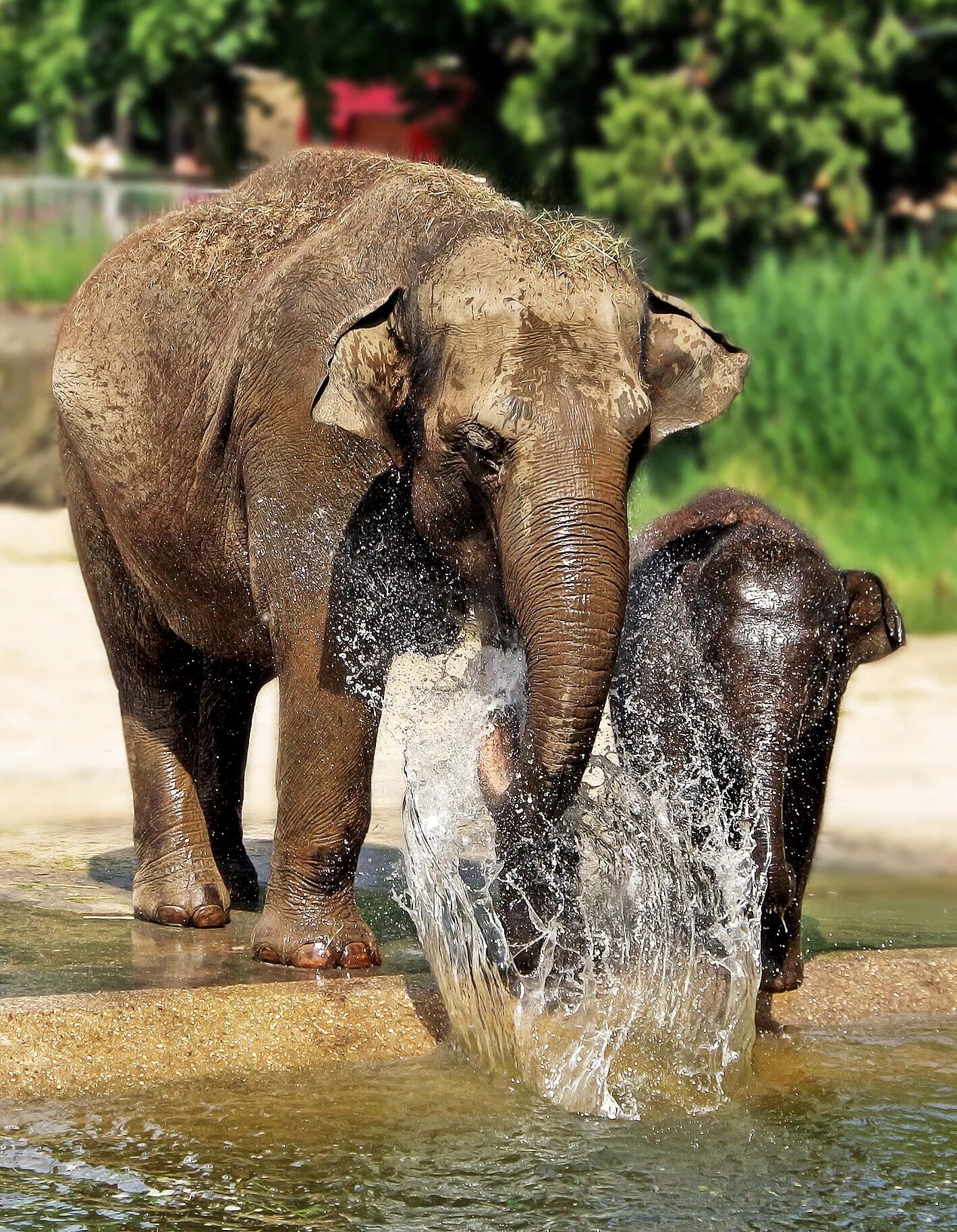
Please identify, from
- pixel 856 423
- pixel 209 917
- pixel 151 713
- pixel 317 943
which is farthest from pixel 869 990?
pixel 856 423

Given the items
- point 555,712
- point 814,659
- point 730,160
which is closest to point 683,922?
Answer: point 814,659

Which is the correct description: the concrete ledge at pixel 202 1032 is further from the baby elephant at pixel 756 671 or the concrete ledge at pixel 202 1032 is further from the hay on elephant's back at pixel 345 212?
the hay on elephant's back at pixel 345 212

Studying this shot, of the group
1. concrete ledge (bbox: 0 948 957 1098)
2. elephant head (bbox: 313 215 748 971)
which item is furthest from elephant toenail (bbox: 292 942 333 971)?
elephant head (bbox: 313 215 748 971)

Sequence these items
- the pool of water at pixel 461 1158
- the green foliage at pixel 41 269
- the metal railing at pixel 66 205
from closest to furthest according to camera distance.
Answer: the pool of water at pixel 461 1158 → the green foliage at pixel 41 269 → the metal railing at pixel 66 205

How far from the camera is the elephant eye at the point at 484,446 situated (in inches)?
197

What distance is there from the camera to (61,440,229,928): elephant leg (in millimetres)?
6730

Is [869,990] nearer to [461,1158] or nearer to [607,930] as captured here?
[607,930]

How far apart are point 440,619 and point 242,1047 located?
1171 mm

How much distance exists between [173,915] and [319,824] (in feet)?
3.19

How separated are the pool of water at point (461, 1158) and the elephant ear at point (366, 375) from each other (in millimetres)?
1518

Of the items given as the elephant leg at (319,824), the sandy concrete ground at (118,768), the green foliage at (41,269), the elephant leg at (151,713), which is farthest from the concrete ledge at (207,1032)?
the green foliage at (41,269)

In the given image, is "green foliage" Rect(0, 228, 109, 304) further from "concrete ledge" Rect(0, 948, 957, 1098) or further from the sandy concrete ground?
"concrete ledge" Rect(0, 948, 957, 1098)

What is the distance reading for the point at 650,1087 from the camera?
5195 mm

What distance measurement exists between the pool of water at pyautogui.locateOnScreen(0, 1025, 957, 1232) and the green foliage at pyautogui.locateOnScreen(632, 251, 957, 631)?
849 centimetres
